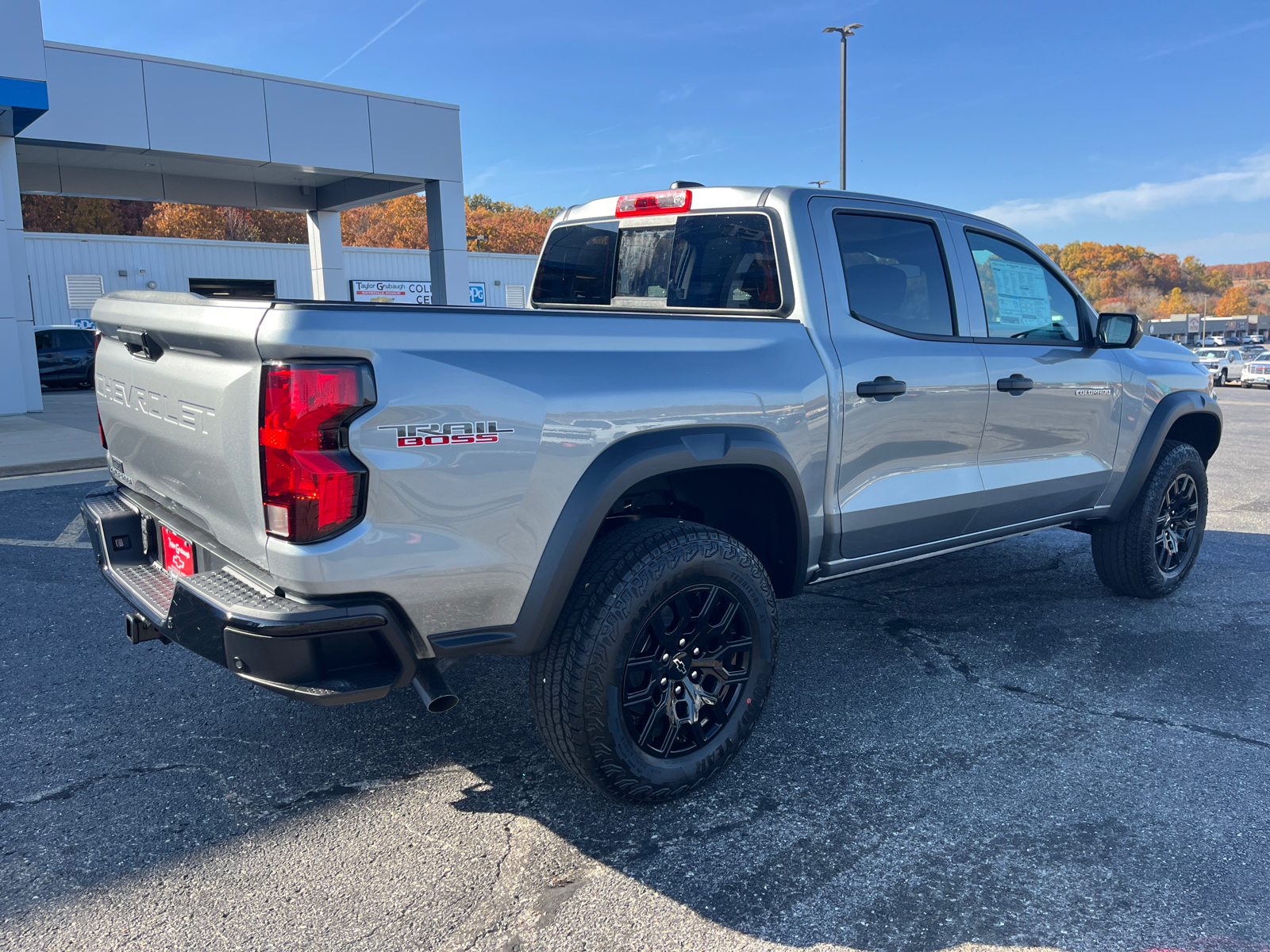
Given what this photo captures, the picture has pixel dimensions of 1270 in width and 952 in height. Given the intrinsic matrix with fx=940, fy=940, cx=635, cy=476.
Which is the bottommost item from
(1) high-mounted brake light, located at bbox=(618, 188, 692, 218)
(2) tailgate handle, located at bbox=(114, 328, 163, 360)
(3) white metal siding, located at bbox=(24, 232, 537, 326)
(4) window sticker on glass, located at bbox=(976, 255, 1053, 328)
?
(2) tailgate handle, located at bbox=(114, 328, 163, 360)

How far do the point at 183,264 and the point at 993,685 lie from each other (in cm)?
2766

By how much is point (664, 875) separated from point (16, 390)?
16.0 m

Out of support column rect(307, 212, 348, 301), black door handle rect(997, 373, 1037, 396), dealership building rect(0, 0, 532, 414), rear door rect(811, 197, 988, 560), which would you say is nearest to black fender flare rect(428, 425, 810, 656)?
rear door rect(811, 197, 988, 560)

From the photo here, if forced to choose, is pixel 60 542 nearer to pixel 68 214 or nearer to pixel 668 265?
pixel 668 265

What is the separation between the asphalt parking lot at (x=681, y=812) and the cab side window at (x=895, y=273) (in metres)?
1.50

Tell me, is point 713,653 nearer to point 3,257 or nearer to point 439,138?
point 3,257

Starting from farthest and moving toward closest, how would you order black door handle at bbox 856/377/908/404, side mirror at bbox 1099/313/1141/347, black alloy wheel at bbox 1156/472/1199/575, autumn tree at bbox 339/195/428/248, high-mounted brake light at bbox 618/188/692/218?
autumn tree at bbox 339/195/428/248, black alloy wheel at bbox 1156/472/1199/575, side mirror at bbox 1099/313/1141/347, high-mounted brake light at bbox 618/188/692/218, black door handle at bbox 856/377/908/404

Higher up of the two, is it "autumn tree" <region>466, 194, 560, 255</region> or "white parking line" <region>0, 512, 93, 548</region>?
"autumn tree" <region>466, 194, 560, 255</region>

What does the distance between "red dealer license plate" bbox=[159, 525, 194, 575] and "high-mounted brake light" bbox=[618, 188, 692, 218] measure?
2288 mm

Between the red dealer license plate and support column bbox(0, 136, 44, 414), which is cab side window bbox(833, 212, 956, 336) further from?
support column bbox(0, 136, 44, 414)

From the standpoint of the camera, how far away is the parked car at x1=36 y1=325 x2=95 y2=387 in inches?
874

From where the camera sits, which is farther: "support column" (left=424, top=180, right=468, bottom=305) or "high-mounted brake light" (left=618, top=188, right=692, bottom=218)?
"support column" (left=424, top=180, right=468, bottom=305)

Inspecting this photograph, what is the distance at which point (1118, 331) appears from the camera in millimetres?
4457

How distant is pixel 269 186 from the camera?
69.5 feet
